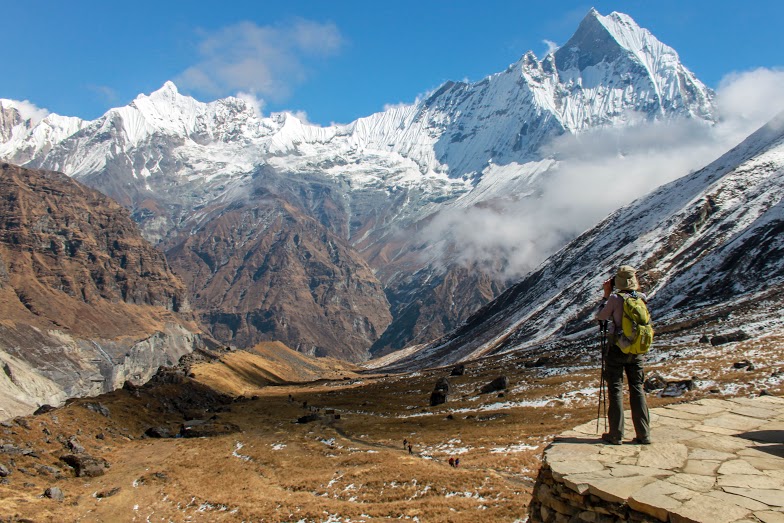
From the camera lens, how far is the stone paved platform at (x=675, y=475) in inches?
366

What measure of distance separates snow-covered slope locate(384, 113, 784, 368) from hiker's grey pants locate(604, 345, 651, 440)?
88.2m

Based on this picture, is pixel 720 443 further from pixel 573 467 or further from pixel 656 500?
pixel 656 500

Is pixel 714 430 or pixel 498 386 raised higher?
pixel 714 430

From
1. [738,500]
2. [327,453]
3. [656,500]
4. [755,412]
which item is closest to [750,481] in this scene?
[738,500]

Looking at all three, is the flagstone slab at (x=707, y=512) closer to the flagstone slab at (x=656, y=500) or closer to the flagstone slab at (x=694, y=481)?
the flagstone slab at (x=656, y=500)

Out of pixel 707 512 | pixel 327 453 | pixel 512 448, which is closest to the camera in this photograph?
pixel 707 512

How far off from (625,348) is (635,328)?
50 centimetres

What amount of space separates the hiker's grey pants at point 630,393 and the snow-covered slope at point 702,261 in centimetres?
8817

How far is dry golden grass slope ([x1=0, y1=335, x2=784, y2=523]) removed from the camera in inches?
1129

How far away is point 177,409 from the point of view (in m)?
80.7

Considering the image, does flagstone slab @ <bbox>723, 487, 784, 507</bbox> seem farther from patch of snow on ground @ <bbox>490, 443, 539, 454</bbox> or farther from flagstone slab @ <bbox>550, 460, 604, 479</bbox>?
patch of snow on ground @ <bbox>490, 443, 539, 454</bbox>

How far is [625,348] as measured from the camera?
40.4 feet

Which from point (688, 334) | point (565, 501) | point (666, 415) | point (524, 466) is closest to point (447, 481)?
point (524, 466)

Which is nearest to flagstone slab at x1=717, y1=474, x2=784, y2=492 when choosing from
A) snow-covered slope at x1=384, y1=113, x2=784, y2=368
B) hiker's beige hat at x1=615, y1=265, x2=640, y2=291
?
hiker's beige hat at x1=615, y1=265, x2=640, y2=291
